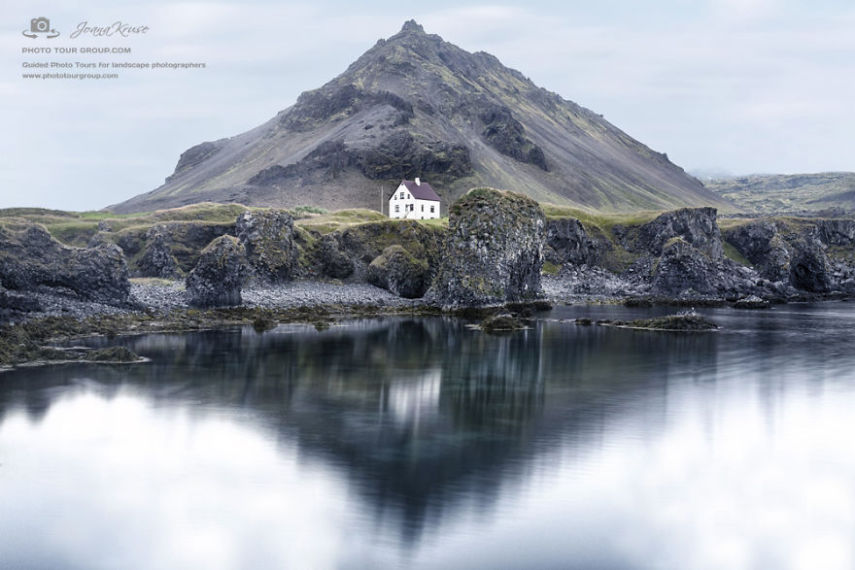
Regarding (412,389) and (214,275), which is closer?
(412,389)

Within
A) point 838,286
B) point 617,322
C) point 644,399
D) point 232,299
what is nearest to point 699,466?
point 644,399

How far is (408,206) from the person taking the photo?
143 metres

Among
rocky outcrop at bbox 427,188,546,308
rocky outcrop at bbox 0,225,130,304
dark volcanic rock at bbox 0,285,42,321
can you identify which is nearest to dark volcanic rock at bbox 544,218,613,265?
rocky outcrop at bbox 427,188,546,308

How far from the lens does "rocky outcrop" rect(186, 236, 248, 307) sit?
64.2 meters

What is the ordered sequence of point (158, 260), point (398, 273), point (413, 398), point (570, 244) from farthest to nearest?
point (570, 244), point (158, 260), point (398, 273), point (413, 398)

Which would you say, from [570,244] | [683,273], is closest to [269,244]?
[570,244]

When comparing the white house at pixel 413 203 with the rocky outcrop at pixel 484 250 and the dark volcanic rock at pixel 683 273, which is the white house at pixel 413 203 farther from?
the rocky outcrop at pixel 484 250

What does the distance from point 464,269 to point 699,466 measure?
5128 cm

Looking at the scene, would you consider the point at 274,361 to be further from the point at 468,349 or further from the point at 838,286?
the point at 838,286

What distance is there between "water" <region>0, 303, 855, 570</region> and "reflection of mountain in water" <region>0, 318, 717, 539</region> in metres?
0.17

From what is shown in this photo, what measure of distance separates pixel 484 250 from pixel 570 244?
49.5 m

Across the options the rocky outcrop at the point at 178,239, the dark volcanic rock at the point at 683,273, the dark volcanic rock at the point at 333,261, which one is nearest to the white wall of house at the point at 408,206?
the rocky outcrop at the point at 178,239

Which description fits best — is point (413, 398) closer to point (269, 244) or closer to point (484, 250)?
Answer: point (484, 250)

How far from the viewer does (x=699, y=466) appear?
80.8ft
